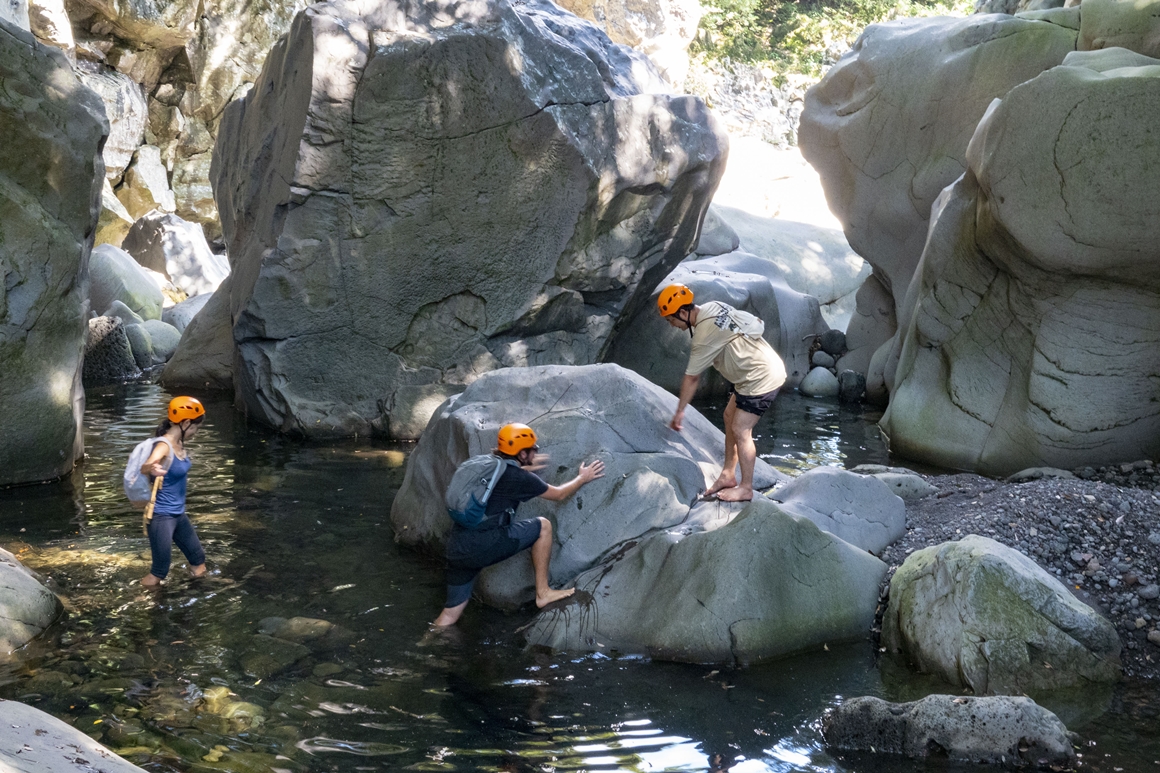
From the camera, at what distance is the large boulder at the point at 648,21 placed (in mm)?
26969

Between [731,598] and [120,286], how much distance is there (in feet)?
46.4

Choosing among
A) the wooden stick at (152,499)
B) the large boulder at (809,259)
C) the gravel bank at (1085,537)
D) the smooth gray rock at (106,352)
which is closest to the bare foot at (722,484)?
the gravel bank at (1085,537)

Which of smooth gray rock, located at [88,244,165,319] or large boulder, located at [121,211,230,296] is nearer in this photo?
smooth gray rock, located at [88,244,165,319]

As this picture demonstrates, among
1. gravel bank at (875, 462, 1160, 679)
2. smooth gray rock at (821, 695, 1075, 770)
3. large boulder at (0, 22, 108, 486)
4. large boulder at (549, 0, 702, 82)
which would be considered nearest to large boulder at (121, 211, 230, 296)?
large boulder at (549, 0, 702, 82)

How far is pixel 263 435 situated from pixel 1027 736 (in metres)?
8.01

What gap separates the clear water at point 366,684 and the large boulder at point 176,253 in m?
14.2

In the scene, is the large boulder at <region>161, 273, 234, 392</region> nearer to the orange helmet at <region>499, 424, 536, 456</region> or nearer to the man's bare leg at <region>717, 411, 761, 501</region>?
the orange helmet at <region>499, 424, 536, 456</region>

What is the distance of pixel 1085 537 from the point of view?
19.1 feet

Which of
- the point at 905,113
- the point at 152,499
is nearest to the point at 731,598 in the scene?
the point at 152,499

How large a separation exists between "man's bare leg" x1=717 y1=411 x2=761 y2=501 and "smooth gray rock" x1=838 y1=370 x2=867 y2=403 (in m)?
8.21

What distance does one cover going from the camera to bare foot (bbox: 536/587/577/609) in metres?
5.53

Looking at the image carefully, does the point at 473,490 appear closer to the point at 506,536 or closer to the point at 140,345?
the point at 506,536

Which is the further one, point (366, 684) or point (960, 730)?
point (366, 684)

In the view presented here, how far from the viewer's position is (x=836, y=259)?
1961cm
